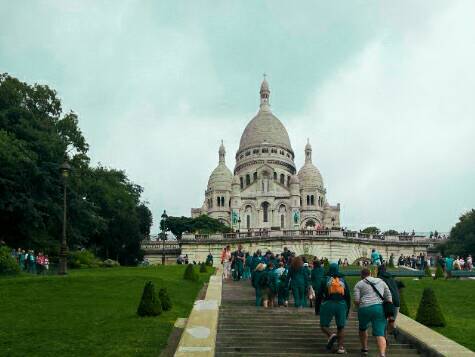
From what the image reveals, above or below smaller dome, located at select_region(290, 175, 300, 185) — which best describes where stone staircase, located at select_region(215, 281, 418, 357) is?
below

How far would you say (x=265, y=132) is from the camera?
3912 inches

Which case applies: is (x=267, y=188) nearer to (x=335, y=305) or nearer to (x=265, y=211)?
(x=265, y=211)

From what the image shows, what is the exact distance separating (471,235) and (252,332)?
4904 centimetres

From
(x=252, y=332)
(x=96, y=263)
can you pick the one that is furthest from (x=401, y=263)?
(x=252, y=332)

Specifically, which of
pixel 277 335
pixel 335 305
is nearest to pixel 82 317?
pixel 277 335

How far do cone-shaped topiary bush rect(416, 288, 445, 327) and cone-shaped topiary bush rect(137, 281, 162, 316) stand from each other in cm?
631

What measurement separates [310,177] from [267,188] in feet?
25.0

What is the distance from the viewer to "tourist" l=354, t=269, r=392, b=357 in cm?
1061

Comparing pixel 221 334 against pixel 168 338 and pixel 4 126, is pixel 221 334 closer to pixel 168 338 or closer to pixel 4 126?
pixel 168 338

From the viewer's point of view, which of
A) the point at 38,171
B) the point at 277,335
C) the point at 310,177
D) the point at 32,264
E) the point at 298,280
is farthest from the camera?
the point at 310,177

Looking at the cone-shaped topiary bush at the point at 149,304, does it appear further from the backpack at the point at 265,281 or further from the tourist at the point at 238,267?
the tourist at the point at 238,267

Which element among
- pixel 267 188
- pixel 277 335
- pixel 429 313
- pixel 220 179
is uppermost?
pixel 220 179

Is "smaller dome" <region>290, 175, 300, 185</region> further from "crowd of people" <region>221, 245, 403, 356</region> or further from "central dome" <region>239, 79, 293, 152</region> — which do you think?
"crowd of people" <region>221, 245, 403, 356</region>

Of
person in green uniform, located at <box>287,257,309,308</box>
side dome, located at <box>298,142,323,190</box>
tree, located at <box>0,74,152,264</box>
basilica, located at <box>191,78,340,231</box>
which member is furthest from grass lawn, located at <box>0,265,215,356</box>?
side dome, located at <box>298,142,323,190</box>
